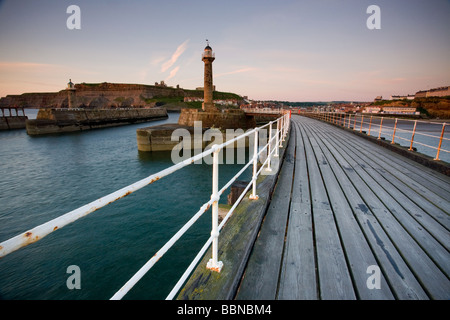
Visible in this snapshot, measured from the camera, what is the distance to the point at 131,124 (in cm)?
5394

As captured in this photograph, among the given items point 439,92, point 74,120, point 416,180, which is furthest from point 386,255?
point 439,92

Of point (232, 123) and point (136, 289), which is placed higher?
point (232, 123)

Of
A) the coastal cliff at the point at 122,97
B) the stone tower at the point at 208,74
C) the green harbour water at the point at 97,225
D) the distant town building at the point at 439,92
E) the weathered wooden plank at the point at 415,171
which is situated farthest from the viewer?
the coastal cliff at the point at 122,97

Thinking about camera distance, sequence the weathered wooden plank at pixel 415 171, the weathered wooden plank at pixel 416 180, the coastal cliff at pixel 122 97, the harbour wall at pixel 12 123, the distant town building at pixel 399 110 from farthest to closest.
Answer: the coastal cliff at pixel 122 97, the distant town building at pixel 399 110, the harbour wall at pixel 12 123, the weathered wooden plank at pixel 415 171, the weathered wooden plank at pixel 416 180

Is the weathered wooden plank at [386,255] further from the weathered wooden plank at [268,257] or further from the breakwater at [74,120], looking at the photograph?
the breakwater at [74,120]

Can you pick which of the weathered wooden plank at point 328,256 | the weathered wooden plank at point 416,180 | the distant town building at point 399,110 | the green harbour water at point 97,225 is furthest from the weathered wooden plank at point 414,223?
the distant town building at point 399,110

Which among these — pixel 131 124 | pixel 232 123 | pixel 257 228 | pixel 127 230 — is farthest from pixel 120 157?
pixel 131 124

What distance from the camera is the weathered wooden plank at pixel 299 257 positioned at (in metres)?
1.84


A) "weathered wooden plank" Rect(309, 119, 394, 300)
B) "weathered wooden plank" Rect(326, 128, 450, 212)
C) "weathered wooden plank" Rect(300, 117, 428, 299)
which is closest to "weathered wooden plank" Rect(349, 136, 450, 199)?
"weathered wooden plank" Rect(326, 128, 450, 212)

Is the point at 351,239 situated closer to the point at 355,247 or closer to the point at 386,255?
the point at 355,247

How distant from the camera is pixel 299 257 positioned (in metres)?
2.24

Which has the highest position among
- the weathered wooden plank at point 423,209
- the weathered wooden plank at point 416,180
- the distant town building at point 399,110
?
the distant town building at point 399,110
